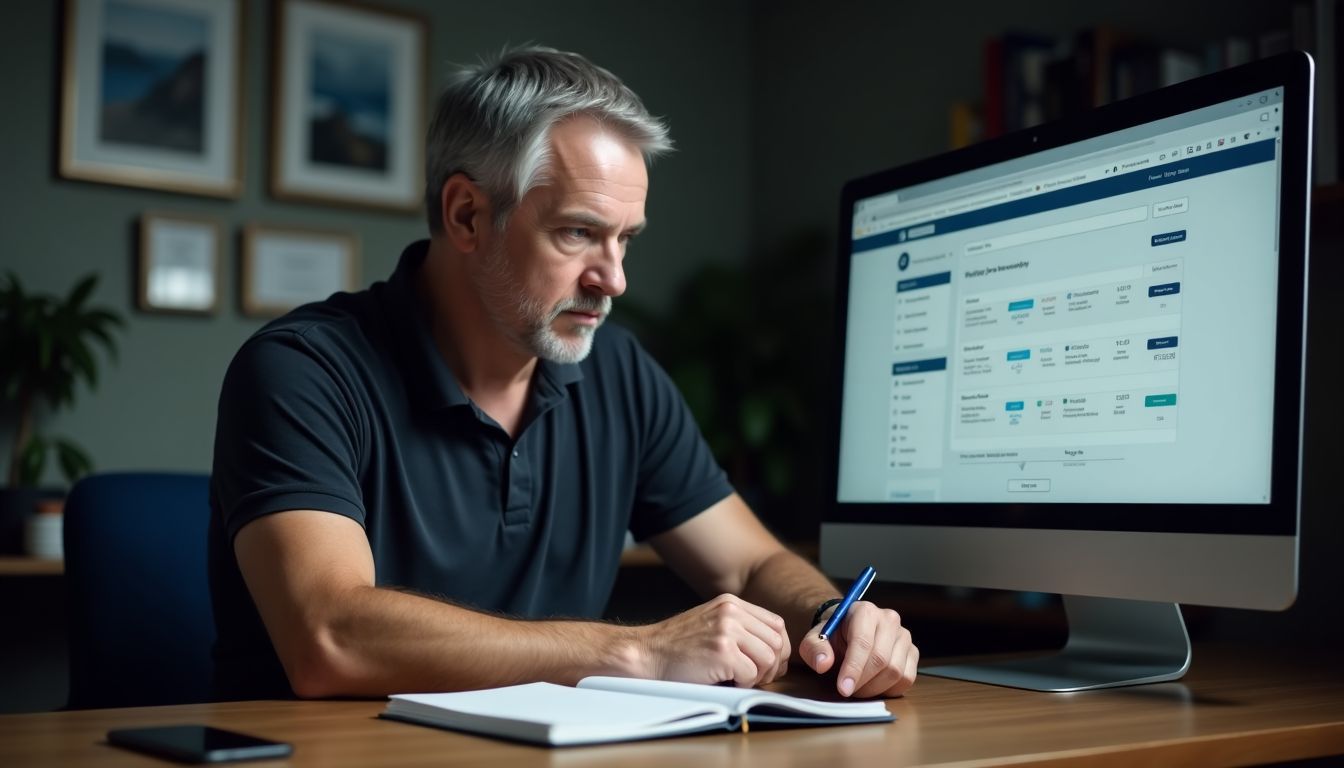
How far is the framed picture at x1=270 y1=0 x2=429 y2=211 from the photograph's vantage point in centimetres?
355

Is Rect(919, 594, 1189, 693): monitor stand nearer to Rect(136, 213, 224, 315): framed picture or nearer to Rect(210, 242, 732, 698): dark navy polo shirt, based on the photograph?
Rect(210, 242, 732, 698): dark navy polo shirt

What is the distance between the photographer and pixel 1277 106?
1076 mm

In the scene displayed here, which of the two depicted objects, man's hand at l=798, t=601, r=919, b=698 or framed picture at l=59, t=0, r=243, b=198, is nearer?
man's hand at l=798, t=601, r=919, b=698

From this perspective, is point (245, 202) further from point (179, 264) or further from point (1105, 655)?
point (1105, 655)

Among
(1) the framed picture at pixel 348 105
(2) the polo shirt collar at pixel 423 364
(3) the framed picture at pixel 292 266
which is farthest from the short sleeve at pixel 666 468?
(1) the framed picture at pixel 348 105

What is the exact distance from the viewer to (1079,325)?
1.19m

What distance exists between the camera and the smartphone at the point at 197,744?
76 cm

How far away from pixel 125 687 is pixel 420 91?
8.01 feet

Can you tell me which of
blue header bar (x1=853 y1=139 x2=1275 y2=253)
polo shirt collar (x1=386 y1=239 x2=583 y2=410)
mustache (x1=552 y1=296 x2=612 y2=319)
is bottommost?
polo shirt collar (x1=386 y1=239 x2=583 y2=410)

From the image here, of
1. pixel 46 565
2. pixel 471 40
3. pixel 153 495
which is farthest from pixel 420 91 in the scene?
pixel 153 495

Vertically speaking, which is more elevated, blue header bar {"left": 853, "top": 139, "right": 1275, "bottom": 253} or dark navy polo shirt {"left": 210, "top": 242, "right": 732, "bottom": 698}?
blue header bar {"left": 853, "top": 139, "right": 1275, "bottom": 253}

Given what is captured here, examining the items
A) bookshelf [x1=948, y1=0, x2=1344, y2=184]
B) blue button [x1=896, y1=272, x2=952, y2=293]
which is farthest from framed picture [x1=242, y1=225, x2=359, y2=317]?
blue button [x1=896, y1=272, x2=952, y2=293]

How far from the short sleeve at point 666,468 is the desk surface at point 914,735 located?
577mm

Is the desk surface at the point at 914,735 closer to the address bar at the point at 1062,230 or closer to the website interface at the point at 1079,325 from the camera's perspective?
the website interface at the point at 1079,325
